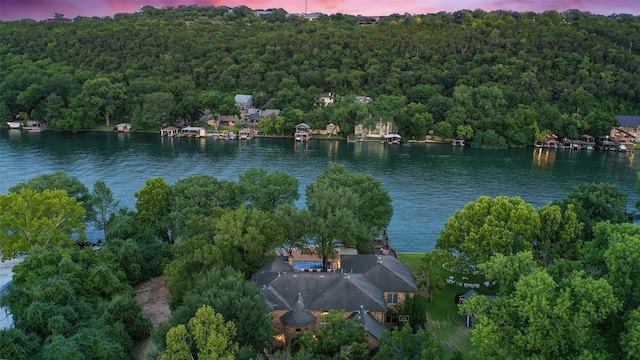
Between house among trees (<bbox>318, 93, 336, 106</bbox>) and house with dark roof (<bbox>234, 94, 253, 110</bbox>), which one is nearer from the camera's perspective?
house among trees (<bbox>318, 93, 336, 106</bbox>)

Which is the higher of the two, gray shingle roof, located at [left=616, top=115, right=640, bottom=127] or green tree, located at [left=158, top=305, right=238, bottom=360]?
gray shingle roof, located at [left=616, top=115, right=640, bottom=127]

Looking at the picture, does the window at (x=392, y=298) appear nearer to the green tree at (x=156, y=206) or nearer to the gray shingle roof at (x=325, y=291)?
the gray shingle roof at (x=325, y=291)

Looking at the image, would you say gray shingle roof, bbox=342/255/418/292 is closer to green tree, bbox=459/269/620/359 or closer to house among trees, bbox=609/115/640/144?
green tree, bbox=459/269/620/359

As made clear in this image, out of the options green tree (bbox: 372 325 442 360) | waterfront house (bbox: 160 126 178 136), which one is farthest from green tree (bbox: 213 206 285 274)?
waterfront house (bbox: 160 126 178 136)

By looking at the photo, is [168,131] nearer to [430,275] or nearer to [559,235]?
[430,275]

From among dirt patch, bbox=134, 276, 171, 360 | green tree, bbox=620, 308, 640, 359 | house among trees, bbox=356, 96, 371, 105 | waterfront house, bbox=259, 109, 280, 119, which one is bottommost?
dirt patch, bbox=134, 276, 171, 360

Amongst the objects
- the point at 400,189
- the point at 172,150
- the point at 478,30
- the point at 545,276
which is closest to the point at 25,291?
the point at 545,276

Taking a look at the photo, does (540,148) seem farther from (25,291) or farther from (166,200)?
(25,291)
